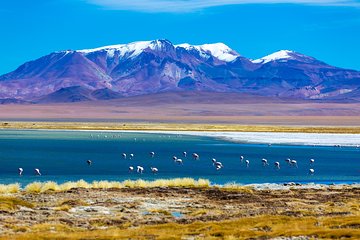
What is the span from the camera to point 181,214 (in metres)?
27.2

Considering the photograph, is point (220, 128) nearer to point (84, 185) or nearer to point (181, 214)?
point (84, 185)

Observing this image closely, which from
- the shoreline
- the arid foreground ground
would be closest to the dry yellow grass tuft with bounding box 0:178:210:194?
the arid foreground ground

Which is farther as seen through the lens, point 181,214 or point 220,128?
point 220,128

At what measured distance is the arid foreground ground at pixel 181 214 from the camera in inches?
853

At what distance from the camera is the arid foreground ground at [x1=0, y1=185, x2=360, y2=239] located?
21.7 m

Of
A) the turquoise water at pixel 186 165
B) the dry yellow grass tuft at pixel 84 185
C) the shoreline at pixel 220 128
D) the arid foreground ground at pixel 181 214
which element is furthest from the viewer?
the shoreline at pixel 220 128

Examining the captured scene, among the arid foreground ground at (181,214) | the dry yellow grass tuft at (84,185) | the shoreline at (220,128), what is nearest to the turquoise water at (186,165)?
the dry yellow grass tuft at (84,185)

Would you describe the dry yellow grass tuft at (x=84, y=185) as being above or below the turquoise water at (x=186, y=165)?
above

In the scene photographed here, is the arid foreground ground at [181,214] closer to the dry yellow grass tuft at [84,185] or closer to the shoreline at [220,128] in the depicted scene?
the dry yellow grass tuft at [84,185]

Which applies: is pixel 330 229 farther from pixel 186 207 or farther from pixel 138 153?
pixel 138 153

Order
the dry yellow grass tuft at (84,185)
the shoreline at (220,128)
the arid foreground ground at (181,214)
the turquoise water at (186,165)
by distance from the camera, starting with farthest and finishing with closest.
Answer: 1. the shoreline at (220,128)
2. the turquoise water at (186,165)
3. the dry yellow grass tuft at (84,185)
4. the arid foreground ground at (181,214)

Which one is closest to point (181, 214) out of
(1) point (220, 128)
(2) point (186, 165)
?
(2) point (186, 165)

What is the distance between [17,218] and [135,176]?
2143 centimetres

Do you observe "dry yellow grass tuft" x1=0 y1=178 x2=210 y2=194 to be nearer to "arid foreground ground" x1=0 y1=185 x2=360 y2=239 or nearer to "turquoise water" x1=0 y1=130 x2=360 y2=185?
"arid foreground ground" x1=0 y1=185 x2=360 y2=239
